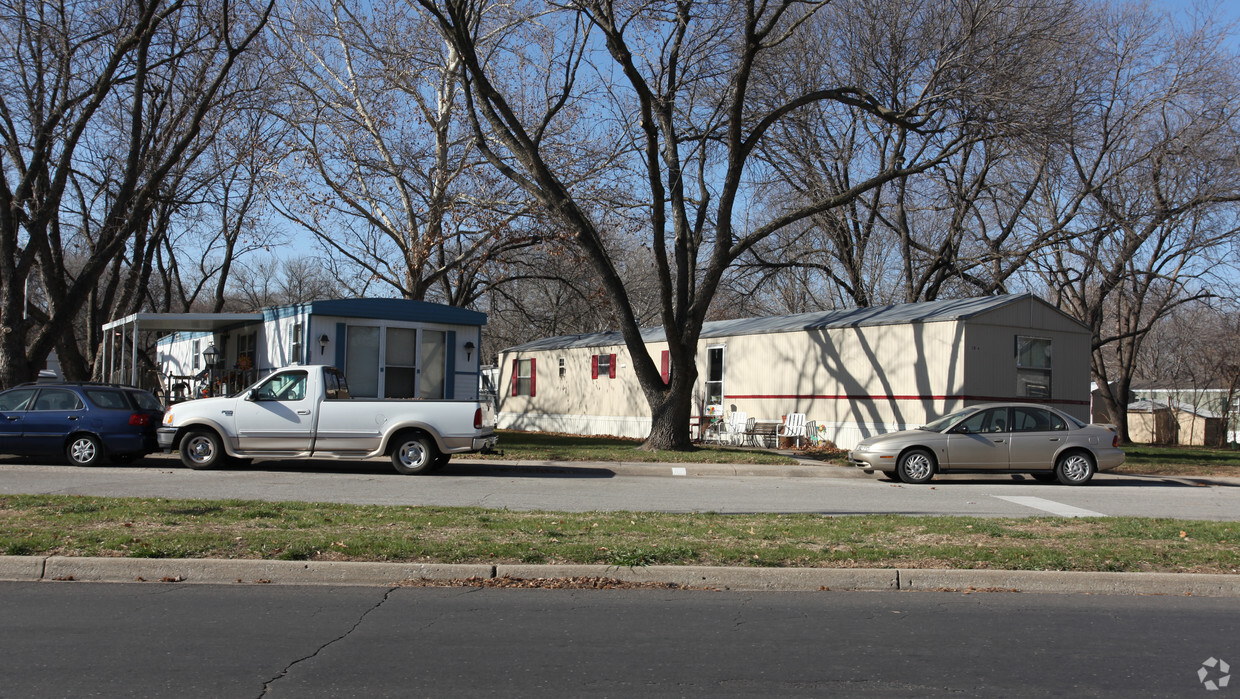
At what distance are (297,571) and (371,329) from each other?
43.9 feet

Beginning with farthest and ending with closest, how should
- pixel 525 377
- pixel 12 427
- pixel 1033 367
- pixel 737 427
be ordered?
pixel 525 377 → pixel 737 427 → pixel 1033 367 → pixel 12 427

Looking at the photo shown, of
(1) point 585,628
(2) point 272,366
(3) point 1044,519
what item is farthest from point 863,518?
(2) point 272,366

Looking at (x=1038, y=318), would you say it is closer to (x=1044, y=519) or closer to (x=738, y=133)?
(x=738, y=133)

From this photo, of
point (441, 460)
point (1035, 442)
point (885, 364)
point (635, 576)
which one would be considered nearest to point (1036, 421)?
point (1035, 442)

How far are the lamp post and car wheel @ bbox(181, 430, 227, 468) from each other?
8799mm

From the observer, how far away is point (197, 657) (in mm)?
5418

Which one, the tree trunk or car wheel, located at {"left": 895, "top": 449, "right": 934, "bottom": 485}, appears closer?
car wheel, located at {"left": 895, "top": 449, "right": 934, "bottom": 485}

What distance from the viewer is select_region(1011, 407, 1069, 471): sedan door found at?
16.2m

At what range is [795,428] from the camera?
22.9m

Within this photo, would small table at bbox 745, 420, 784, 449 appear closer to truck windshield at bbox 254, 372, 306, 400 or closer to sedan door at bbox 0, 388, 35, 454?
truck windshield at bbox 254, 372, 306, 400

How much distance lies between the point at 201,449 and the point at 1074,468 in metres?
14.8

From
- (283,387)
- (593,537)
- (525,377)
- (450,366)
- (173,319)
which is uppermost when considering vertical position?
(173,319)

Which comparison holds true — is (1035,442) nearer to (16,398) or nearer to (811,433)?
(811,433)

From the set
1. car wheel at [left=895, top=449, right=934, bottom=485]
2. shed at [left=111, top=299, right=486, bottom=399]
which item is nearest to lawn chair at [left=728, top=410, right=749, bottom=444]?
shed at [left=111, top=299, right=486, bottom=399]
